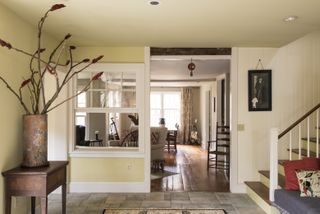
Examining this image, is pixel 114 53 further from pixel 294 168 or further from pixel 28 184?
pixel 294 168

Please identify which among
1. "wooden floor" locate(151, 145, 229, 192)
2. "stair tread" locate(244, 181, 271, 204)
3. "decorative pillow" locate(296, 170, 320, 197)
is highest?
"decorative pillow" locate(296, 170, 320, 197)

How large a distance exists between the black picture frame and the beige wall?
0.24 ft

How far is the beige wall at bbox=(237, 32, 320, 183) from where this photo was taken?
508 cm

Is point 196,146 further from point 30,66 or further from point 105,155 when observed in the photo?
point 30,66

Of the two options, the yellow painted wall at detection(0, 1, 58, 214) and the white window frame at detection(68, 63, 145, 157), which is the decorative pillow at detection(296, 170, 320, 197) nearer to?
the white window frame at detection(68, 63, 145, 157)

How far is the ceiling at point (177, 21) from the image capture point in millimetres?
3016

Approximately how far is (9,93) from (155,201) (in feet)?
8.46

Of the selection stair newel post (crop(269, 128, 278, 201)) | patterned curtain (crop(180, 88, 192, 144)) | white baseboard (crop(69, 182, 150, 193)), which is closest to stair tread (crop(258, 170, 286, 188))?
stair newel post (crop(269, 128, 278, 201))

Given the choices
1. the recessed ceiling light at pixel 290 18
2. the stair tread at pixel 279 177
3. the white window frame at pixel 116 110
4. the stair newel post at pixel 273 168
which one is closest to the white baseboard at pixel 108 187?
the white window frame at pixel 116 110

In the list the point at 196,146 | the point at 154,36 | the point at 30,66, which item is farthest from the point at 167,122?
the point at 30,66

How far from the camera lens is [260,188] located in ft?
15.2

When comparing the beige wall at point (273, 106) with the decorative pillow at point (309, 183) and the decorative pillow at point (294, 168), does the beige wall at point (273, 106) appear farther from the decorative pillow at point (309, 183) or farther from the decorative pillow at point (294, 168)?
the decorative pillow at point (309, 183)

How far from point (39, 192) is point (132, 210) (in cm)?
153

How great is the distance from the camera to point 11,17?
10.7ft
